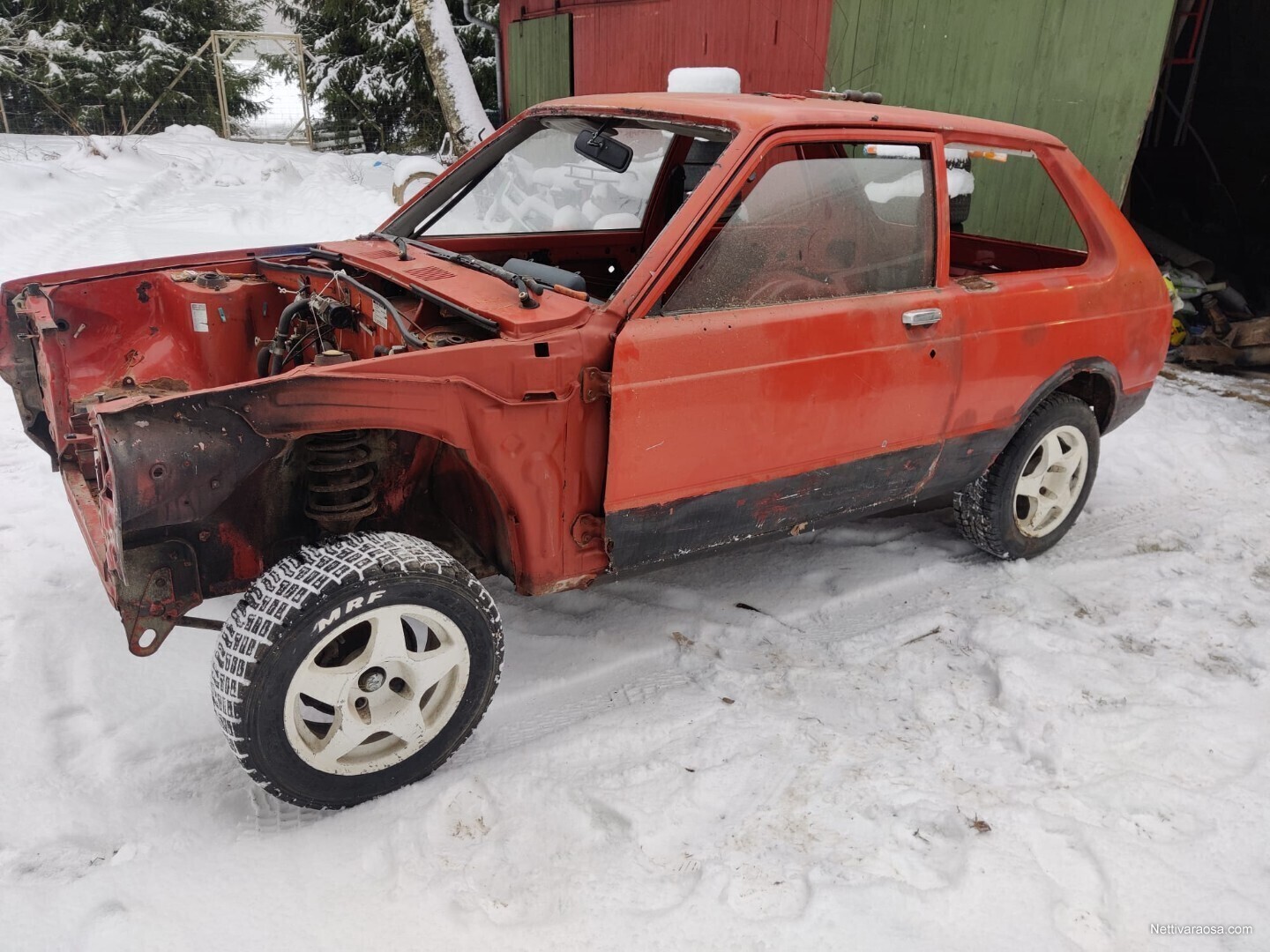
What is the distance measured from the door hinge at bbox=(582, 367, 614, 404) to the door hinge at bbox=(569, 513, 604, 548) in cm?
35

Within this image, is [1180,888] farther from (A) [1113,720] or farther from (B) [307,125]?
(B) [307,125]

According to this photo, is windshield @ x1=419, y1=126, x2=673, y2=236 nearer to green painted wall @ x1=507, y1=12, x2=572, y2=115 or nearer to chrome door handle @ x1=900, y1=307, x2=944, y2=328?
chrome door handle @ x1=900, y1=307, x2=944, y2=328

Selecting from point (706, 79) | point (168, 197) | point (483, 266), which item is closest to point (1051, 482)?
point (483, 266)

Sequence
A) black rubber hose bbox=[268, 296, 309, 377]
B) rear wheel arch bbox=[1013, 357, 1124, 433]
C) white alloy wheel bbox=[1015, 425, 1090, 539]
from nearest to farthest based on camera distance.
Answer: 1. black rubber hose bbox=[268, 296, 309, 377]
2. rear wheel arch bbox=[1013, 357, 1124, 433]
3. white alloy wheel bbox=[1015, 425, 1090, 539]

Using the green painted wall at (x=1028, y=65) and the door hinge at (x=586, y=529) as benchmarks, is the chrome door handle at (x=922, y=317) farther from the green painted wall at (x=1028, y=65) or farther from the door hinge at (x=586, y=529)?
the green painted wall at (x=1028, y=65)

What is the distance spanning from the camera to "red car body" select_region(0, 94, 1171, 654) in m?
2.13

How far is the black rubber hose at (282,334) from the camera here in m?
2.88

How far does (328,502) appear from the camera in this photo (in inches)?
102

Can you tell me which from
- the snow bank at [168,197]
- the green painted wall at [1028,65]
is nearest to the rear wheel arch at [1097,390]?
the green painted wall at [1028,65]

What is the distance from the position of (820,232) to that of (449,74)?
9028 millimetres

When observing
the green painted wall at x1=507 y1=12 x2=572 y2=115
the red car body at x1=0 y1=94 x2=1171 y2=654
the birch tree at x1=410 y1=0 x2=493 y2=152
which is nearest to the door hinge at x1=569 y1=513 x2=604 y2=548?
the red car body at x1=0 y1=94 x2=1171 y2=654

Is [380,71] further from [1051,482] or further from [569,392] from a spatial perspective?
[569,392]

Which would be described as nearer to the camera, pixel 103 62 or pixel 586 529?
pixel 586 529

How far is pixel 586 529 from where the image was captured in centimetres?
255
